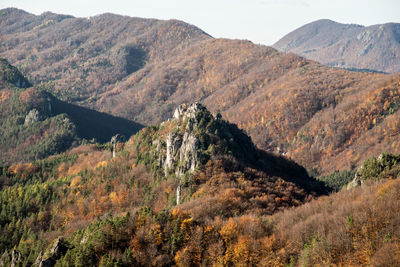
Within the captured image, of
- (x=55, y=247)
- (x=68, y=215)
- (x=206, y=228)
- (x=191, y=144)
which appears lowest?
(x=68, y=215)

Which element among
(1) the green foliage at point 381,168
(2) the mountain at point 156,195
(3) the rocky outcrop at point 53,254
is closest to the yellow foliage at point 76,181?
(2) the mountain at point 156,195

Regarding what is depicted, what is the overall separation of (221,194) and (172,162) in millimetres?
41102

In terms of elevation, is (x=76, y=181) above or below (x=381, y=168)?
below

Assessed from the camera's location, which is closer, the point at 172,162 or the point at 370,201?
the point at 370,201

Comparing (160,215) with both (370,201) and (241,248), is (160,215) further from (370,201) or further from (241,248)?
(370,201)

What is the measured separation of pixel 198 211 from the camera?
98.8 metres

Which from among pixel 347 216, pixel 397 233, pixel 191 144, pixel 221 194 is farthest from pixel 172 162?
pixel 397 233

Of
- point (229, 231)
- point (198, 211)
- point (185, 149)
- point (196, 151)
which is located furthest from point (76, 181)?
point (229, 231)

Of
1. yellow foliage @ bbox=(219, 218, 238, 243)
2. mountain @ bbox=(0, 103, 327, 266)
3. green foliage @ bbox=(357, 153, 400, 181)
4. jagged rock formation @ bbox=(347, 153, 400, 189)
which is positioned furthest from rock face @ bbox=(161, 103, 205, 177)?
green foliage @ bbox=(357, 153, 400, 181)

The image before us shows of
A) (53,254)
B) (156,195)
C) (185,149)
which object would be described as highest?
(185,149)

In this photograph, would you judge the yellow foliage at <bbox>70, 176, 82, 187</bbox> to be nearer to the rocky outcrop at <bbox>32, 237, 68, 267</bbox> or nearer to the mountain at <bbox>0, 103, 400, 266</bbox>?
the mountain at <bbox>0, 103, 400, 266</bbox>

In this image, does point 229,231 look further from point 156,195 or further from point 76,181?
point 76,181

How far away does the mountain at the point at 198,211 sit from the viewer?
242 ft

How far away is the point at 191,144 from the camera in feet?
470
